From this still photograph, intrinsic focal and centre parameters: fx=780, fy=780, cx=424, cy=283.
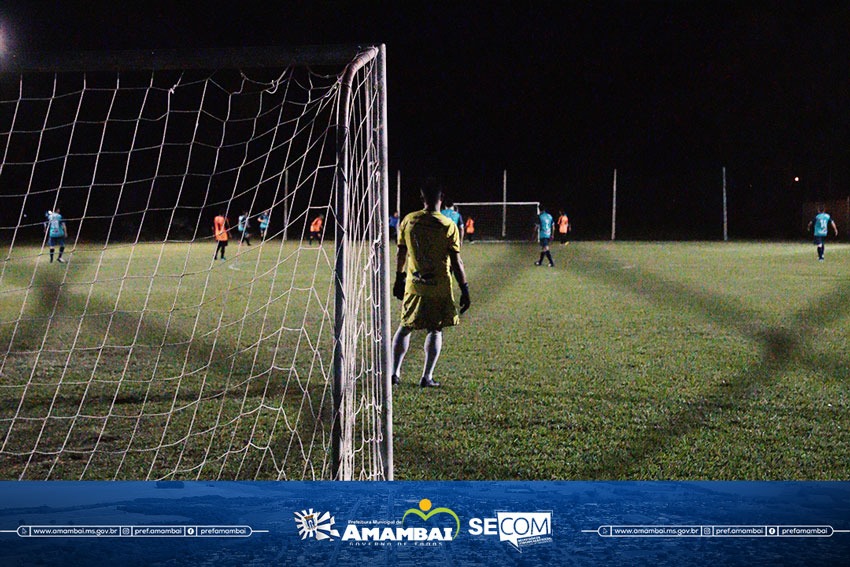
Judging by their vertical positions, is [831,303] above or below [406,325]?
above

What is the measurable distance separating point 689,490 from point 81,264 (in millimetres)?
16432

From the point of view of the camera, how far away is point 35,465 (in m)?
4.09

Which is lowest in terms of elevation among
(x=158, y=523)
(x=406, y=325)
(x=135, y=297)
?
(x=158, y=523)

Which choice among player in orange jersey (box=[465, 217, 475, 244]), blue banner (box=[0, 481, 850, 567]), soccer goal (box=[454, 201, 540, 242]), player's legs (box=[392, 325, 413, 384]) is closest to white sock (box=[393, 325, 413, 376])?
player's legs (box=[392, 325, 413, 384])

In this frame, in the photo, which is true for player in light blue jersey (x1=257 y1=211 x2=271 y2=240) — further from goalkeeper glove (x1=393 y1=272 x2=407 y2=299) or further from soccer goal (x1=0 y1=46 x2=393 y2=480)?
goalkeeper glove (x1=393 y1=272 x2=407 y2=299)

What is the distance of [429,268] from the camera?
5523 millimetres

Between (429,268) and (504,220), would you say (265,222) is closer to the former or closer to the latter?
(504,220)

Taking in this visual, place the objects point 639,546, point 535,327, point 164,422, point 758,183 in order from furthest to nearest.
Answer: point 758,183 < point 535,327 < point 164,422 < point 639,546

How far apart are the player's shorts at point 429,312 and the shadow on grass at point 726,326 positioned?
5.27 feet

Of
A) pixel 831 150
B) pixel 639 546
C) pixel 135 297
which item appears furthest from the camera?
pixel 831 150

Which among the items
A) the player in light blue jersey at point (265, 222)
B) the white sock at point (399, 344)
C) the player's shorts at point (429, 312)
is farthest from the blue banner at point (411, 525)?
the white sock at point (399, 344)

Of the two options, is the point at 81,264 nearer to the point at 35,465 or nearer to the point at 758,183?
the point at 35,465

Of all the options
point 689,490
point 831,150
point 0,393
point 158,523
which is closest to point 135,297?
point 0,393

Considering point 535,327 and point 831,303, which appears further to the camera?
point 831,303
